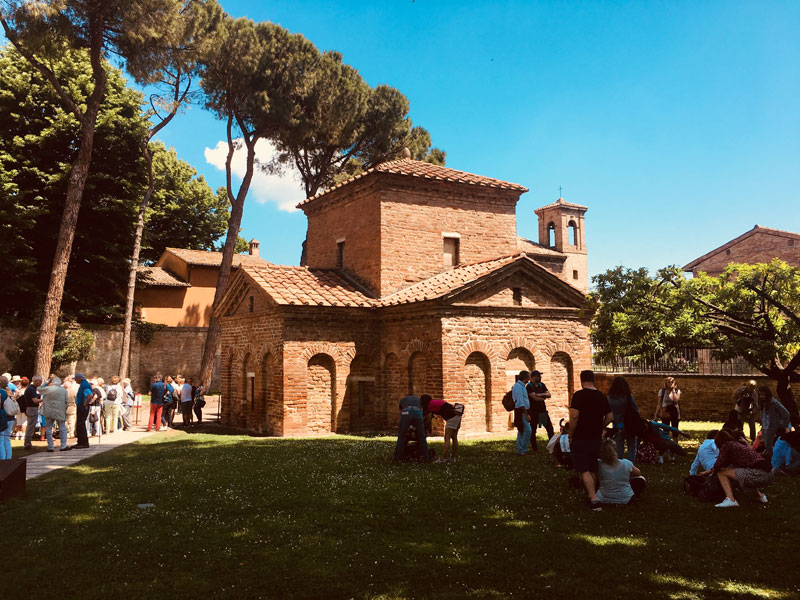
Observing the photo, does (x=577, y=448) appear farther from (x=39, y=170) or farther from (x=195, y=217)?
(x=195, y=217)

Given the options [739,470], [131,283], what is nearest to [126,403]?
[131,283]

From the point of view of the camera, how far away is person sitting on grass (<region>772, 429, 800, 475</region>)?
9461mm

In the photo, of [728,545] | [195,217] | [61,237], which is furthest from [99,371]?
[728,545]

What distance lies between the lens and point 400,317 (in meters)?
16.6

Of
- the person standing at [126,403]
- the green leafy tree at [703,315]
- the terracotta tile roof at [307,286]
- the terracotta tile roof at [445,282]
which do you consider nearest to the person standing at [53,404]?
the person standing at [126,403]

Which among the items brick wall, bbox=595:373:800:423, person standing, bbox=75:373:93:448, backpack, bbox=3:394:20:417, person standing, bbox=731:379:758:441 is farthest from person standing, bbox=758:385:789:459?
person standing, bbox=75:373:93:448

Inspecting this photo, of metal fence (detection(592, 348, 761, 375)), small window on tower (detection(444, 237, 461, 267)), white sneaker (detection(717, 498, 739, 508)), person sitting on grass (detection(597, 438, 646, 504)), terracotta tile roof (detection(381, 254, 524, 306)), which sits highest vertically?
small window on tower (detection(444, 237, 461, 267))

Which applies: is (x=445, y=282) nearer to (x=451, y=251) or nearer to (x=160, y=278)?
(x=451, y=251)

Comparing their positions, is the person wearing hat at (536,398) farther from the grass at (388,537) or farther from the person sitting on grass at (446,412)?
the person sitting on grass at (446,412)

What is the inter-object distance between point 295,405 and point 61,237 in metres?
9.42

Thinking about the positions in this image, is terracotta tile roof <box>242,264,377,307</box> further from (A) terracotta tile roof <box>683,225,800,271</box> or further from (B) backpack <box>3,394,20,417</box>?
(A) terracotta tile roof <box>683,225,800,271</box>

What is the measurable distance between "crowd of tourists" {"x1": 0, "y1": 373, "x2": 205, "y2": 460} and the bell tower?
133 ft

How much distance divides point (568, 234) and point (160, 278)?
Answer: 3629cm

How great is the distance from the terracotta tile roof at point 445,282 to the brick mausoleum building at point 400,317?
8 centimetres
